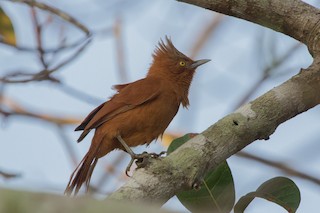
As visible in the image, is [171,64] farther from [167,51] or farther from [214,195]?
[214,195]

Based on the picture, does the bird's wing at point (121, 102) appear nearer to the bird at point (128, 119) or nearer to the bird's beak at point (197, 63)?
the bird at point (128, 119)

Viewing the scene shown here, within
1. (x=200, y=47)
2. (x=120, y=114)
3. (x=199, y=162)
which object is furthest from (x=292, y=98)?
(x=200, y=47)

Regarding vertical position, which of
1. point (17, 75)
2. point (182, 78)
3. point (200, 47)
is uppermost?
point (200, 47)

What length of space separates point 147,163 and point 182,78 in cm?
190

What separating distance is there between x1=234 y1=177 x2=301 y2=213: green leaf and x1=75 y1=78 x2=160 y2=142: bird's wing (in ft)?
3.75

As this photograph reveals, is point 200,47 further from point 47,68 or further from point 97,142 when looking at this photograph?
point 97,142

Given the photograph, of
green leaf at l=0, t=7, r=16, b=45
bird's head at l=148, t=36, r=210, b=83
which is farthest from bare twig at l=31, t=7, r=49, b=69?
bird's head at l=148, t=36, r=210, b=83

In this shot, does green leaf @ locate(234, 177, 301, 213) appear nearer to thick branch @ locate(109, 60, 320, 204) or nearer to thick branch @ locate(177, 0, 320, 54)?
thick branch @ locate(109, 60, 320, 204)

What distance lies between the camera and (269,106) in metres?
2.55

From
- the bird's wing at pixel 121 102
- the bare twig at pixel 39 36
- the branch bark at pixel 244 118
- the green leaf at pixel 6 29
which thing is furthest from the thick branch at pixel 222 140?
the green leaf at pixel 6 29

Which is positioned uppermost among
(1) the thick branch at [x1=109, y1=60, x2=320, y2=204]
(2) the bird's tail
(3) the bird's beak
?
(3) the bird's beak

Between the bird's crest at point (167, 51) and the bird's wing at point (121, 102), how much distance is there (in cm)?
70

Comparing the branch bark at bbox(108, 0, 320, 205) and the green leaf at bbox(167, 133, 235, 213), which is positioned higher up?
the branch bark at bbox(108, 0, 320, 205)

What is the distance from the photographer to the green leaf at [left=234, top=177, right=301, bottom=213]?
2.62m
